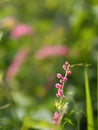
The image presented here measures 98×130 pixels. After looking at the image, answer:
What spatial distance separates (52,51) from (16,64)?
24 centimetres

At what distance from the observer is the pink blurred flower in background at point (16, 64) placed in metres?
3.28

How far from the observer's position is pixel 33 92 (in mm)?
3350

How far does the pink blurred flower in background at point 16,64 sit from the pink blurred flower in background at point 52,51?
9 centimetres

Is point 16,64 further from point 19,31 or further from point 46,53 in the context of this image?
point 19,31

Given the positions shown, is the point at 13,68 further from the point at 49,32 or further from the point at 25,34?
the point at 49,32

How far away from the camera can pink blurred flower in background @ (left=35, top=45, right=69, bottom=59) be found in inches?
131

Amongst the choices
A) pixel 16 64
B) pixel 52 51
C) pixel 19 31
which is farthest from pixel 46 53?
pixel 19 31

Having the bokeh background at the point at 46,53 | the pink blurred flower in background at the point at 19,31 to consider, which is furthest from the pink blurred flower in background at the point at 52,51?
the pink blurred flower in background at the point at 19,31

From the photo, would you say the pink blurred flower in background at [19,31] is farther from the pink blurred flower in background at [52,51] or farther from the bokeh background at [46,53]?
the pink blurred flower in background at [52,51]

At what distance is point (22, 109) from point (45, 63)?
0.80 m

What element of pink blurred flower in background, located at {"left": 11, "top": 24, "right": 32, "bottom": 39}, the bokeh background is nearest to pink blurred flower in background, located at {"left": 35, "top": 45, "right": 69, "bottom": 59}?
the bokeh background

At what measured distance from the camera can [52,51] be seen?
3.40 meters

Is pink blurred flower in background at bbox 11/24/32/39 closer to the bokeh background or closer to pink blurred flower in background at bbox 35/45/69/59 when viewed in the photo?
the bokeh background

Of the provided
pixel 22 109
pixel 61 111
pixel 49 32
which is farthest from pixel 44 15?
pixel 61 111
